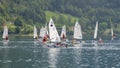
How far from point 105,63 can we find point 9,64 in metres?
24.4

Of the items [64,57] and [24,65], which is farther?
[64,57]

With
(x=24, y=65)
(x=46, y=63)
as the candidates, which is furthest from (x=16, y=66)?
(x=46, y=63)

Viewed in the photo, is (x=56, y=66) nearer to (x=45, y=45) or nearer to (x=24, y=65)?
(x=24, y=65)

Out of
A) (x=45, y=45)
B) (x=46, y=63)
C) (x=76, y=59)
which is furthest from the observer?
(x=45, y=45)

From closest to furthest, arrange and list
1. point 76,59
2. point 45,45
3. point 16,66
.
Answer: point 16,66 → point 76,59 → point 45,45

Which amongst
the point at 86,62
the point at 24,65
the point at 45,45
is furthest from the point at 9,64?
the point at 45,45

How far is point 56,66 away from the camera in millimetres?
116750

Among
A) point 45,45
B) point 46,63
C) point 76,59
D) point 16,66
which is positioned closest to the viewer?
point 16,66

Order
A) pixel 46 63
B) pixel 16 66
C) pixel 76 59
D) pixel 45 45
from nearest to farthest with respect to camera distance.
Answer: pixel 16 66, pixel 46 63, pixel 76 59, pixel 45 45

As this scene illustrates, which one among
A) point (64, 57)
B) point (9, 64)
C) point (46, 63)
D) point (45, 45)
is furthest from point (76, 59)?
point (45, 45)

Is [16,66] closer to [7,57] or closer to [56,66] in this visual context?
[56,66]

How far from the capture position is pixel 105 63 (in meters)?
126

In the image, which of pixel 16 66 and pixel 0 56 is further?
pixel 0 56

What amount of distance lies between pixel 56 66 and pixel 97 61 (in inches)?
704
